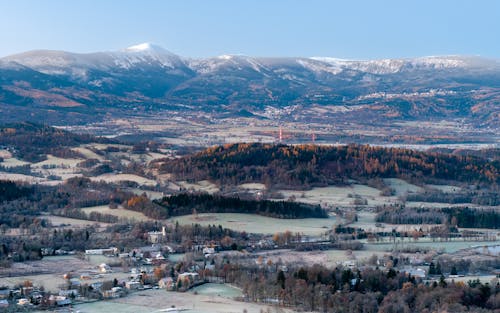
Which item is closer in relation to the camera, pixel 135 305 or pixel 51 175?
pixel 135 305

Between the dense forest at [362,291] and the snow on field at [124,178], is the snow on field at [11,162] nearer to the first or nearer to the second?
the snow on field at [124,178]

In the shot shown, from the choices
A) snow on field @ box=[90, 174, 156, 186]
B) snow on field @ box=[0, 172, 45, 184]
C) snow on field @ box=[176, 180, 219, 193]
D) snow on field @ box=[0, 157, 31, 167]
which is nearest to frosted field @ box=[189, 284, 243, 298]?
snow on field @ box=[176, 180, 219, 193]

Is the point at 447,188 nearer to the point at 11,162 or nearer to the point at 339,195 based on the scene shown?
the point at 339,195

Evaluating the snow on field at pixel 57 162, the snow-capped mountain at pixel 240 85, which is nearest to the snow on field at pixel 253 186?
the snow on field at pixel 57 162

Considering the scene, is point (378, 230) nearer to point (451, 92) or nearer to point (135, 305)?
point (135, 305)

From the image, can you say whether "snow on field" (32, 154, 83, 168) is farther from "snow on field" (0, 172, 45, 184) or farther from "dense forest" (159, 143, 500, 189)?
"dense forest" (159, 143, 500, 189)

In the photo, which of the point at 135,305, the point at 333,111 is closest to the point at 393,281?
the point at 135,305
